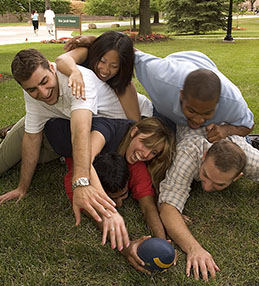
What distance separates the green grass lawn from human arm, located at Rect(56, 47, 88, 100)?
39.8 inches

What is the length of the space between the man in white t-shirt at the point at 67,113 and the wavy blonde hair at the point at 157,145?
1.33 ft

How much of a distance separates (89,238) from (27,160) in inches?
41.2

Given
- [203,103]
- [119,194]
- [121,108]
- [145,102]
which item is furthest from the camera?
[145,102]

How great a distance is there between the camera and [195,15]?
23.1 m

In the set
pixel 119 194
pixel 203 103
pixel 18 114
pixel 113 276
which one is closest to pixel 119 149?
pixel 119 194

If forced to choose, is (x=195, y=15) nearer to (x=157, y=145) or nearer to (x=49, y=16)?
(x=49, y=16)

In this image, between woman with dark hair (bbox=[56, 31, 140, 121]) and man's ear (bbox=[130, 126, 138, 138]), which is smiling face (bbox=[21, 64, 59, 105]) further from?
man's ear (bbox=[130, 126, 138, 138])

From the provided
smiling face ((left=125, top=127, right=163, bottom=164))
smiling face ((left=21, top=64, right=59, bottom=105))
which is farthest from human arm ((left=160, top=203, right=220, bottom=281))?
smiling face ((left=21, top=64, right=59, bottom=105))

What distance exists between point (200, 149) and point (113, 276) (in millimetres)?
1264

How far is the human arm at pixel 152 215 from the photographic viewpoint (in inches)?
109

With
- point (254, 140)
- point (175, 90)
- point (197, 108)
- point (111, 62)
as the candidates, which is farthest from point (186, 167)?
point (254, 140)

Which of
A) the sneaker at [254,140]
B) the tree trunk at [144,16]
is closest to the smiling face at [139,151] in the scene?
the sneaker at [254,140]

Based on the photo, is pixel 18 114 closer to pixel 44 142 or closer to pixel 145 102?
pixel 44 142

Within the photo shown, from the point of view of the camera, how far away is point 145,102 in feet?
12.6
